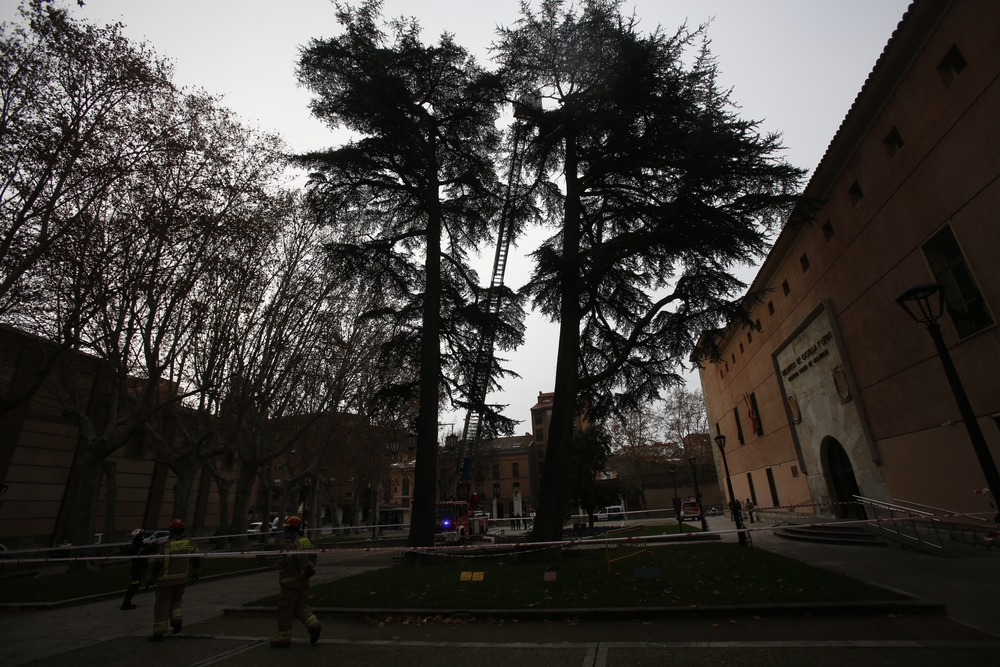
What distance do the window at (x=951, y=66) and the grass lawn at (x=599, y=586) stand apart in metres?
10.7

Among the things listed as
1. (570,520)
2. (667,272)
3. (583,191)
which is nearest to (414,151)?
(583,191)

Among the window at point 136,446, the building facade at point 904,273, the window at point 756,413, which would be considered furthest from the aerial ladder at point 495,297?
the window at point 136,446

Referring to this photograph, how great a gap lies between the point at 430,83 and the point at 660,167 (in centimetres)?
750

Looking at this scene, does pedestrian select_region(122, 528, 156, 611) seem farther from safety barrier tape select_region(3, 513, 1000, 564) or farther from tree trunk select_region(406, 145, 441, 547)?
tree trunk select_region(406, 145, 441, 547)

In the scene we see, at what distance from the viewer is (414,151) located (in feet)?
46.5

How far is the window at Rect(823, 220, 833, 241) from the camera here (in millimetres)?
16156

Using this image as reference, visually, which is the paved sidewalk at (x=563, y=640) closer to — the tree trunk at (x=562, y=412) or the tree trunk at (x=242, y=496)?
the tree trunk at (x=562, y=412)

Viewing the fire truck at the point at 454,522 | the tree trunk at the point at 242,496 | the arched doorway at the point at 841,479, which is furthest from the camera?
the fire truck at the point at 454,522

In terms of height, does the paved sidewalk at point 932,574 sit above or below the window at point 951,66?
below

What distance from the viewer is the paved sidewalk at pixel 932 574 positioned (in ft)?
18.5

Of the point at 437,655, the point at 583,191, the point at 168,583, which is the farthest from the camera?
the point at 583,191

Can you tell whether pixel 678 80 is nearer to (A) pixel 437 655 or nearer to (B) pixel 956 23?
(B) pixel 956 23

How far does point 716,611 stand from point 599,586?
2147 mm

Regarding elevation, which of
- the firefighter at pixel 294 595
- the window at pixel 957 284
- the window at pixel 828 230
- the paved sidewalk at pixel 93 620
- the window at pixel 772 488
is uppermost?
the window at pixel 828 230
